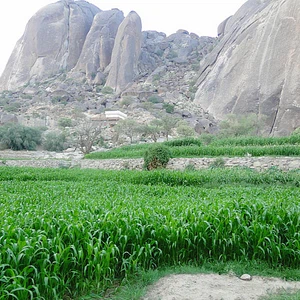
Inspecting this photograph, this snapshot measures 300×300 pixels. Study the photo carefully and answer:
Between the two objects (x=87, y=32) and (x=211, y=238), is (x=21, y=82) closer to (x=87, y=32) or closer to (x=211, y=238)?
(x=87, y=32)

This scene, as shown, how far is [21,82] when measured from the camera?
7550 centimetres

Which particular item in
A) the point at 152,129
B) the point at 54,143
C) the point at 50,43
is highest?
the point at 50,43

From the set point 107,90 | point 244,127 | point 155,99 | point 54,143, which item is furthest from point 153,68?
point 244,127

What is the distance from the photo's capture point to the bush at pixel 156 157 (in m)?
15.3

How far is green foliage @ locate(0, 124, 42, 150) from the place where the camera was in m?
31.1

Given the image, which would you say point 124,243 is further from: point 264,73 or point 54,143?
point 264,73

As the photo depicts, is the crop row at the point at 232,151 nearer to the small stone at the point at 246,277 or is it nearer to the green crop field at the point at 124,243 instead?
the green crop field at the point at 124,243

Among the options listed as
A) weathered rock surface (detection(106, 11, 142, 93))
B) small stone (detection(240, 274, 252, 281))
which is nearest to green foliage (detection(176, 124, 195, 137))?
small stone (detection(240, 274, 252, 281))

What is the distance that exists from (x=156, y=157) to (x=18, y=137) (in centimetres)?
2110

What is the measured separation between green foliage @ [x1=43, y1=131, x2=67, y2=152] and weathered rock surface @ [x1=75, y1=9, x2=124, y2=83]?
1426 inches

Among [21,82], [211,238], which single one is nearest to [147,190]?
[211,238]

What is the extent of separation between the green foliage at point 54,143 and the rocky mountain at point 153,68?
9.47 m

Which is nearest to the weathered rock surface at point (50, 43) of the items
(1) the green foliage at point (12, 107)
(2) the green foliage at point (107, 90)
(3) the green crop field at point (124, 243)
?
(2) the green foliage at point (107, 90)

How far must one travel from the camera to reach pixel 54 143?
33812 mm
